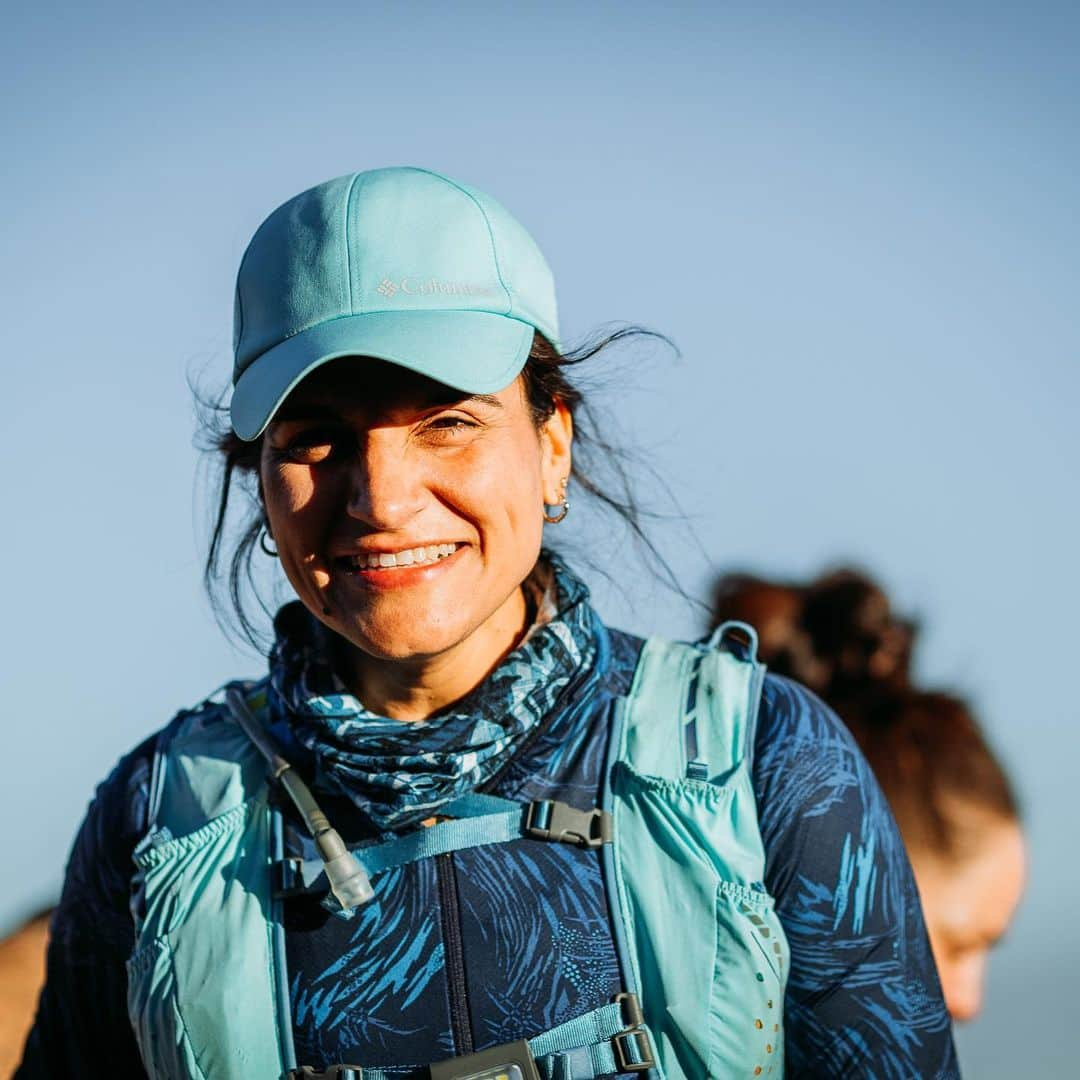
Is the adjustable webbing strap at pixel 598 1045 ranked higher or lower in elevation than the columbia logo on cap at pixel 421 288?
lower

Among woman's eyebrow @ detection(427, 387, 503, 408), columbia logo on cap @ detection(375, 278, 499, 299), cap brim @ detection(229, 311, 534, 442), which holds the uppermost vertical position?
columbia logo on cap @ detection(375, 278, 499, 299)

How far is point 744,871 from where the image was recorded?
2.07 meters

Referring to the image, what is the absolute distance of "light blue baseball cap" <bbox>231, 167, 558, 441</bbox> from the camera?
211 cm

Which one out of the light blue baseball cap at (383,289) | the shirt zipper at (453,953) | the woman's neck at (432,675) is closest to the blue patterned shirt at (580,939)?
the shirt zipper at (453,953)

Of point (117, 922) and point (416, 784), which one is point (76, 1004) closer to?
point (117, 922)

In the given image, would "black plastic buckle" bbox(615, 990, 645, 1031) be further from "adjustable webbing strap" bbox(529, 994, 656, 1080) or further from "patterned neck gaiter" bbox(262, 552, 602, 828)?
"patterned neck gaiter" bbox(262, 552, 602, 828)

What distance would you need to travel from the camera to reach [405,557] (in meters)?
2.13

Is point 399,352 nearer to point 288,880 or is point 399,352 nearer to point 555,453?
point 555,453

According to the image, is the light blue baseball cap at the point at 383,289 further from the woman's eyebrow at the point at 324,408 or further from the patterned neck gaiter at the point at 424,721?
the patterned neck gaiter at the point at 424,721

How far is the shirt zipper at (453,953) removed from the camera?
210 centimetres

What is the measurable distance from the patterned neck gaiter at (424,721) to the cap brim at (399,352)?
0.44 metres

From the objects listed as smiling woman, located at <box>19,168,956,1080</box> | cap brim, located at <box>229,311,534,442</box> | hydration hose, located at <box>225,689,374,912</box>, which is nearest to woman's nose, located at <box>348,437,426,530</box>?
smiling woman, located at <box>19,168,956,1080</box>

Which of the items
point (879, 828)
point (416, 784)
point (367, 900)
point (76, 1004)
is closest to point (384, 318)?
point (416, 784)

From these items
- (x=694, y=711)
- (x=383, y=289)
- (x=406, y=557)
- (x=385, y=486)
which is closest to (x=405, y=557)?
(x=406, y=557)
